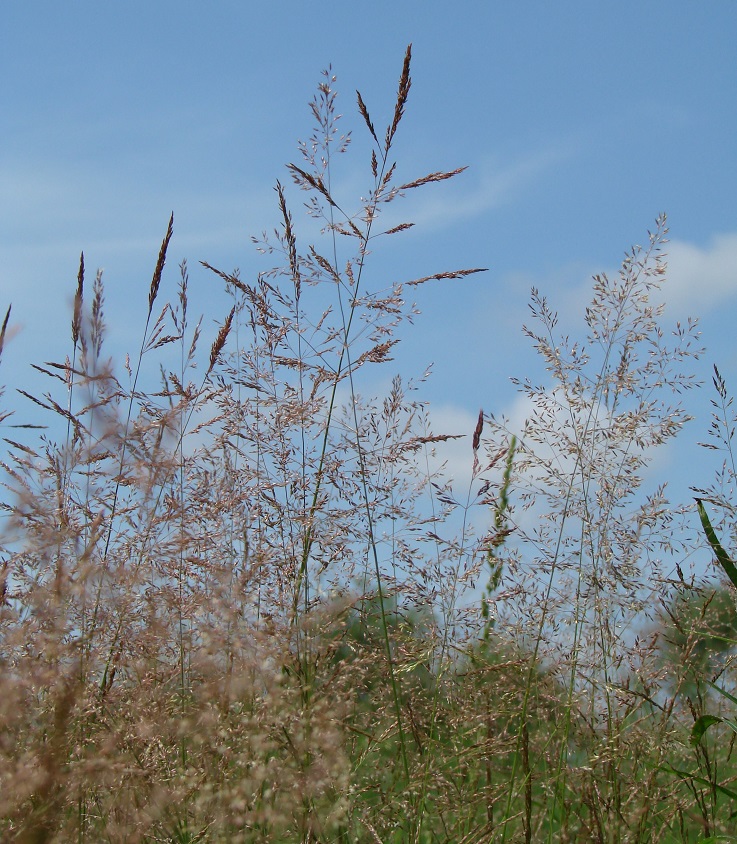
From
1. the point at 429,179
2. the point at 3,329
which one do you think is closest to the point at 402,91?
the point at 429,179

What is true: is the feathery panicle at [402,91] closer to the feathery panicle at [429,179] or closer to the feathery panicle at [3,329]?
the feathery panicle at [429,179]

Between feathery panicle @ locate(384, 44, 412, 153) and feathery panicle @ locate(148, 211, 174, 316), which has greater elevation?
feathery panicle @ locate(384, 44, 412, 153)

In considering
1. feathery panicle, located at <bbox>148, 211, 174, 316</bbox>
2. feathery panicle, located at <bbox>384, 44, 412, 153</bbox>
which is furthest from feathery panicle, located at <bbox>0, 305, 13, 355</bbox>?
feathery panicle, located at <bbox>384, 44, 412, 153</bbox>

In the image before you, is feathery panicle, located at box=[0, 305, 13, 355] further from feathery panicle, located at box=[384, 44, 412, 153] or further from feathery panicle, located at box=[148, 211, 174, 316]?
feathery panicle, located at box=[384, 44, 412, 153]

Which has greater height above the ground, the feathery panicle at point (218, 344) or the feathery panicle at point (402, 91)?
the feathery panicle at point (402, 91)

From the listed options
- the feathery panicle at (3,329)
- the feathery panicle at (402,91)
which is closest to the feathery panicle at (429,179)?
the feathery panicle at (402,91)

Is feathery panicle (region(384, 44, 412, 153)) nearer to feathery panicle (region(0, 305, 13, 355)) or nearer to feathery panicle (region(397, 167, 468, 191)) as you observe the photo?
feathery panicle (region(397, 167, 468, 191))

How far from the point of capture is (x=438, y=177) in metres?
3.34

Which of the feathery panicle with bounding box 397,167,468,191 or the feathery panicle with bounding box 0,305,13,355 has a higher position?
the feathery panicle with bounding box 397,167,468,191

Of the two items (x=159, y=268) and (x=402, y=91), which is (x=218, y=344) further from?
(x=402, y=91)

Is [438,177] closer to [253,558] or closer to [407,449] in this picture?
[407,449]

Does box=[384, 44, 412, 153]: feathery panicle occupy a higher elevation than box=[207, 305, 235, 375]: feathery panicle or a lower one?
higher

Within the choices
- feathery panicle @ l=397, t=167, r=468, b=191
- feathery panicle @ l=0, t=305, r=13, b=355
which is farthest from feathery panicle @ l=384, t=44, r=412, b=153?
feathery panicle @ l=0, t=305, r=13, b=355

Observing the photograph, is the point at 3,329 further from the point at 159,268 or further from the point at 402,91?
the point at 402,91
